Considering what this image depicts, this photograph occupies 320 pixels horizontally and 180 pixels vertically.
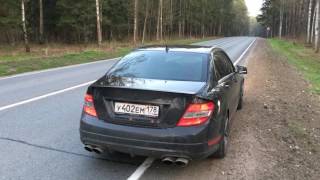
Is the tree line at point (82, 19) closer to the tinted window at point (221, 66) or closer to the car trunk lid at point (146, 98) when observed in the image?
the tinted window at point (221, 66)

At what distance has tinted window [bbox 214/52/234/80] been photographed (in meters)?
6.49

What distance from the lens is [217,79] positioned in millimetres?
6129

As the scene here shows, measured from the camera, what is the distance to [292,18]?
82250 mm

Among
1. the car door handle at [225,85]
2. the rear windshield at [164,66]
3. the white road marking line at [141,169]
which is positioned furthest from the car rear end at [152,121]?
the car door handle at [225,85]

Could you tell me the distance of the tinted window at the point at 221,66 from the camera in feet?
21.3

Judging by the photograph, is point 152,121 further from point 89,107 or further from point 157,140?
point 89,107

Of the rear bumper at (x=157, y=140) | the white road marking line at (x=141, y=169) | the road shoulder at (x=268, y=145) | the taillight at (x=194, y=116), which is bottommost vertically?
the road shoulder at (x=268, y=145)

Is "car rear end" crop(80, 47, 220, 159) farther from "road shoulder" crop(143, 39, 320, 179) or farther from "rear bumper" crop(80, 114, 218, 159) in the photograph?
"road shoulder" crop(143, 39, 320, 179)

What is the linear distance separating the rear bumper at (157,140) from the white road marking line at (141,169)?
285mm

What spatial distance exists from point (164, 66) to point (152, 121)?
4.32 ft

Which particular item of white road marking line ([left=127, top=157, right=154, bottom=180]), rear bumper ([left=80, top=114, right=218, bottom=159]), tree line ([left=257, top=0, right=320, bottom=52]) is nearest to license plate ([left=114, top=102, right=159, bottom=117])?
rear bumper ([left=80, top=114, right=218, bottom=159])

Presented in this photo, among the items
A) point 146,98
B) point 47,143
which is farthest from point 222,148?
point 47,143

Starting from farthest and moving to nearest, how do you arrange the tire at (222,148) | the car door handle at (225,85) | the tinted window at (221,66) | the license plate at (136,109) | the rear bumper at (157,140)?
the tinted window at (221,66) → the car door handle at (225,85) → the tire at (222,148) → the license plate at (136,109) → the rear bumper at (157,140)

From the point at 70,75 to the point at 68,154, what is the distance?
1008 cm
